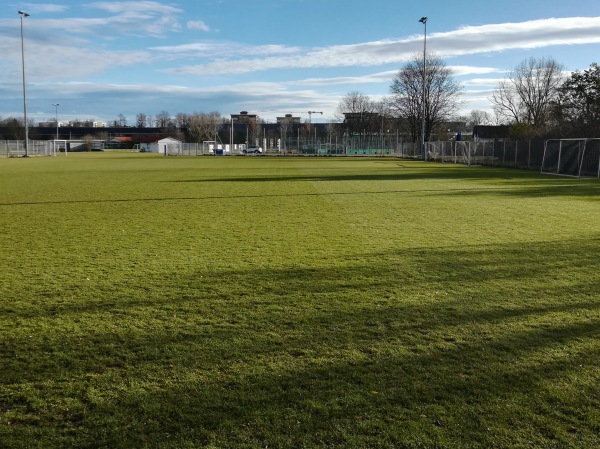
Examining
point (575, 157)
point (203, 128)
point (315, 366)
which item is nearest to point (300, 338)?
point (315, 366)

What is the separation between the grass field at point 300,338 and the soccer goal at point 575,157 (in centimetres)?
2083

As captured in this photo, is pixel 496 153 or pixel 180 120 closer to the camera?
pixel 496 153

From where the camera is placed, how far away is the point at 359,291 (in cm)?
691

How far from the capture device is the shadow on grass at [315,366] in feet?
11.8

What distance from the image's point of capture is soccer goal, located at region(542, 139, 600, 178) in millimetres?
29922

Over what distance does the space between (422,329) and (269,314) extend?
1.58m

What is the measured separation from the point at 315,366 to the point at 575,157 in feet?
102

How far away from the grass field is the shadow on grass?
0.06ft

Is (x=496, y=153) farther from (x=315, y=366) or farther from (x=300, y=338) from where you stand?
(x=315, y=366)

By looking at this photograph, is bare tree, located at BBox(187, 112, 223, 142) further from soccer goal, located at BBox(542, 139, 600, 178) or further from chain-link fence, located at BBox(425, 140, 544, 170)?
soccer goal, located at BBox(542, 139, 600, 178)

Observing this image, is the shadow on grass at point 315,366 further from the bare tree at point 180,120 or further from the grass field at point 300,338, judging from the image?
the bare tree at point 180,120

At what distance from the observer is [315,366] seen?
461cm

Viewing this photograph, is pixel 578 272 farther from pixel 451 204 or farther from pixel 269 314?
pixel 451 204

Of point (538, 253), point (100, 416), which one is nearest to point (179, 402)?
point (100, 416)
